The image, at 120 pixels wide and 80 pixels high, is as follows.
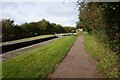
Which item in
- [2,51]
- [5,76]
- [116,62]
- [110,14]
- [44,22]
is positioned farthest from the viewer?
[44,22]

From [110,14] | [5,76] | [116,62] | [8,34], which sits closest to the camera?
[5,76]

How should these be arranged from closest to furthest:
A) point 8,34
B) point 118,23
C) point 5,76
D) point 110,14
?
1. point 5,76
2. point 118,23
3. point 110,14
4. point 8,34

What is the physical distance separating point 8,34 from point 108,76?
57.5 meters

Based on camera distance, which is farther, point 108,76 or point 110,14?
point 110,14

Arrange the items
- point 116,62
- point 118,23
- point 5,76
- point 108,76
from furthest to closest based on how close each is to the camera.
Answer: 1. point 118,23
2. point 116,62
3. point 5,76
4. point 108,76

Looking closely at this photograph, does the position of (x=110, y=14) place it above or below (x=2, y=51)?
above

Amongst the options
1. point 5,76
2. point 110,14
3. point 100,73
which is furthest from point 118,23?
point 5,76

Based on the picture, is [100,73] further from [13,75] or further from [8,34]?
[8,34]

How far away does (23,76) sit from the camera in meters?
11.1

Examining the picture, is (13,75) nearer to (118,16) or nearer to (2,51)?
(118,16)

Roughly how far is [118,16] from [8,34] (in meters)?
54.1

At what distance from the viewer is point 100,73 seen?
37.2 ft

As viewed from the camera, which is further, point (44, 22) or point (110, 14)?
point (44, 22)

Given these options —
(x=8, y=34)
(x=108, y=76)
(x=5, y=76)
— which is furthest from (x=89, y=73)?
(x=8, y=34)
